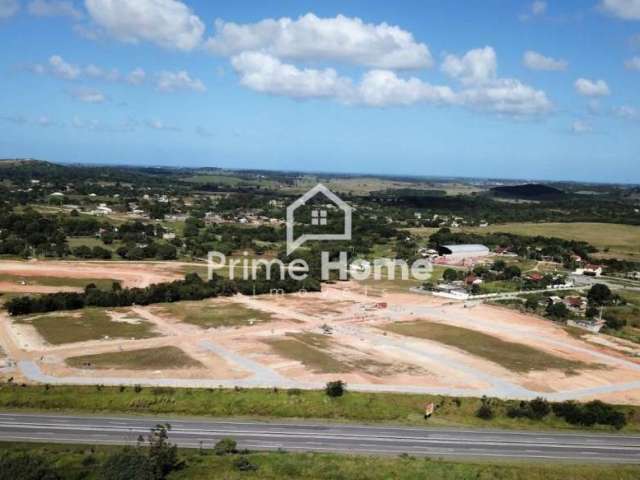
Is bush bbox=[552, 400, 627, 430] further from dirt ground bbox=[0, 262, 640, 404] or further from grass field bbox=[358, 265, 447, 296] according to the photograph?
grass field bbox=[358, 265, 447, 296]

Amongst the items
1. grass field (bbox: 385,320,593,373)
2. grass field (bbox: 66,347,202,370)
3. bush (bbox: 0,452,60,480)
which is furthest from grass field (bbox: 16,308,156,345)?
grass field (bbox: 385,320,593,373)

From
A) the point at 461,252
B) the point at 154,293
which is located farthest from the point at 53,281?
the point at 461,252

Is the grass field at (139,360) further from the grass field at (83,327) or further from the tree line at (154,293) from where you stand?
the tree line at (154,293)

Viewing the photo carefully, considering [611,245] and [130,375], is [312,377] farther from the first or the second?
[611,245]

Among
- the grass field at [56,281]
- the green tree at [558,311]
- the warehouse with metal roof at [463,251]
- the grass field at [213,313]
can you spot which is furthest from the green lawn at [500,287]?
the grass field at [56,281]

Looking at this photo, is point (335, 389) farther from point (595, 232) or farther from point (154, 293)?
point (595, 232)
